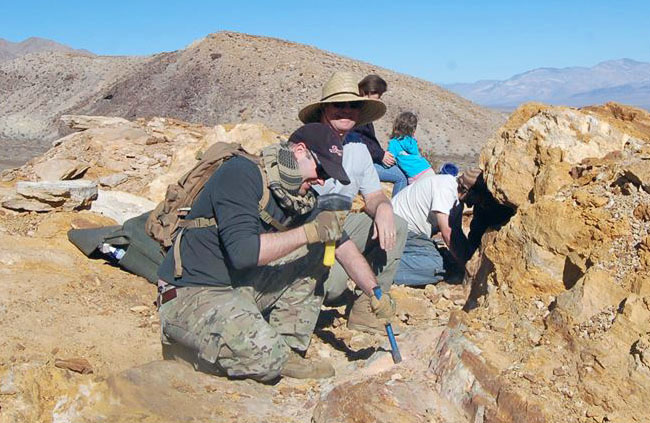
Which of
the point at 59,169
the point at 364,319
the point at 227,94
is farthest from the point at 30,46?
the point at 364,319

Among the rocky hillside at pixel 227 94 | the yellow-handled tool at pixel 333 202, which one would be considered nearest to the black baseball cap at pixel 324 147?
the yellow-handled tool at pixel 333 202

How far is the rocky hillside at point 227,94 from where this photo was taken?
2895 cm

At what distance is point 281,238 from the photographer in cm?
352

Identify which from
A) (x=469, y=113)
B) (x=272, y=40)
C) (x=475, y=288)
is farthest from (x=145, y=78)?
(x=475, y=288)

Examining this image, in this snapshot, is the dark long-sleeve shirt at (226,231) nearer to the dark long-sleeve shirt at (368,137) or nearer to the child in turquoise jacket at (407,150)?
the dark long-sleeve shirt at (368,137)

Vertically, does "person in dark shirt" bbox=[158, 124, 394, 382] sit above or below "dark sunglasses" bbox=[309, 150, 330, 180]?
below

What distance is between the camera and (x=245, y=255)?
345 cm

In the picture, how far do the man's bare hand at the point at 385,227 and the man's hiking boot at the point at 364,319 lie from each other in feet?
1.38

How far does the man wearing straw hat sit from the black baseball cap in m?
1.14

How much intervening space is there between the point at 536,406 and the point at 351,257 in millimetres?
1454

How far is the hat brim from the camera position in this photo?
483 centimetres

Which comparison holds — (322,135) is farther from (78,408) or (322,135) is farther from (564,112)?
(78,408)

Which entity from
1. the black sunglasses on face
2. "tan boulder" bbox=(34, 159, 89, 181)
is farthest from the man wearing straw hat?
"tan boulder" bbox=(34, 159, 89, 181)

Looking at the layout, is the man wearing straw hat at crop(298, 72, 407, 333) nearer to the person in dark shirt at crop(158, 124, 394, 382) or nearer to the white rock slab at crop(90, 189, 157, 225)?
the person in dark shirt at crop(158, 124, 394, 382)
